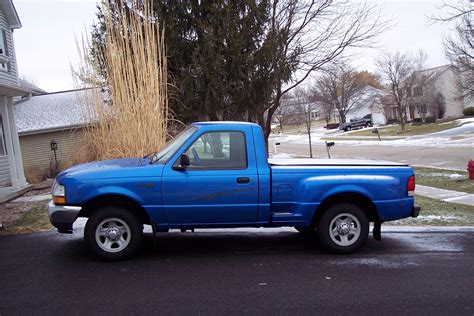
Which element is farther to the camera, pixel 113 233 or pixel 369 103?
pixel 369 103

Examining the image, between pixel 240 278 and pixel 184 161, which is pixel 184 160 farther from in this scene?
pixel 240 278

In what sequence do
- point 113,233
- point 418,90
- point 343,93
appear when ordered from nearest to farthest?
point 113,233, point 418,90, point 343,93

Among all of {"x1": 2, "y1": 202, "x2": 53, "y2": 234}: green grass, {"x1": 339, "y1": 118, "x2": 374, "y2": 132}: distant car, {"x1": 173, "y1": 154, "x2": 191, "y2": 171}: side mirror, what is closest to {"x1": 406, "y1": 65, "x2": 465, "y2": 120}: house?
{"x1": 339, "y1": 118, "x2": 374, "y2": 132}: distant car

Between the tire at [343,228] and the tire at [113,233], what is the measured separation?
235 centimetres

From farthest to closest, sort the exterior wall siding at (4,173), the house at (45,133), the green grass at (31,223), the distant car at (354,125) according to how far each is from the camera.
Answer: the distant car at (354,125), the house at (45,133), the exterior wall siding at (4,173), the green grass at (31,223)

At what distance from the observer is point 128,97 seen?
9.24 metres

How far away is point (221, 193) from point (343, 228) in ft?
5.50

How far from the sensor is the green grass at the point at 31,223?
7.69 metres

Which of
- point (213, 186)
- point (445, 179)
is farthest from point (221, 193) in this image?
point (445, 179)

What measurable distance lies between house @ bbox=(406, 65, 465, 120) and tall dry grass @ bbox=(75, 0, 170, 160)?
47.1m

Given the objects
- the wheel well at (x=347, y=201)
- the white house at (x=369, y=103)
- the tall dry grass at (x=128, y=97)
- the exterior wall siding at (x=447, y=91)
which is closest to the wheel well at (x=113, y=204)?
the wheel well at (x=347, y=201)

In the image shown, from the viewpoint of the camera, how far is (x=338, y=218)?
235 inches

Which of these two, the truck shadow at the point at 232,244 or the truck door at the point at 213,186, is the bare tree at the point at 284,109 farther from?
the truck door at the point at 213,186

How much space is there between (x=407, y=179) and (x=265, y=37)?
882 centimetres
